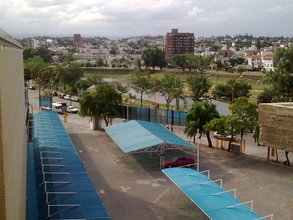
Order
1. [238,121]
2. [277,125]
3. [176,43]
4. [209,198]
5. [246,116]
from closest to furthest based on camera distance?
[209,198] < [277,125] < [238,121] < [246,116] < [176,43]

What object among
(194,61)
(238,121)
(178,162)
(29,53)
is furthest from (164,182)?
(29,53)

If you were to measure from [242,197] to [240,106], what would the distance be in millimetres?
8242

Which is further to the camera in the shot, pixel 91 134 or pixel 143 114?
pixel 143 114

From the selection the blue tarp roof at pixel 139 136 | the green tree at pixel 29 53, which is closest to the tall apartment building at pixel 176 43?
the green tree at pixel 29 53

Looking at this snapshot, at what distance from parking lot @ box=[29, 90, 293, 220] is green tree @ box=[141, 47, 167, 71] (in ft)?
246

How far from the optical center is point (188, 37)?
14938 cm

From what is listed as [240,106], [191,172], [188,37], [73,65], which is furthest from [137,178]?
[188,37]

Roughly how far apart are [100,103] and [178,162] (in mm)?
11236

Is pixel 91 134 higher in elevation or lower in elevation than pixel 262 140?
lower

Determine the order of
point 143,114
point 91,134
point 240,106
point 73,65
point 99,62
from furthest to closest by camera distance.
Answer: point 99,62, point 73,65, point 143,114, point 91,134, point 240,106

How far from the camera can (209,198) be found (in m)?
14.9

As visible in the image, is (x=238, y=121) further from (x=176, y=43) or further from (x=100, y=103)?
(x=176, y=43)

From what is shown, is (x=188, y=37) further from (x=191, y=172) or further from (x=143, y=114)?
(x=191, y=172)

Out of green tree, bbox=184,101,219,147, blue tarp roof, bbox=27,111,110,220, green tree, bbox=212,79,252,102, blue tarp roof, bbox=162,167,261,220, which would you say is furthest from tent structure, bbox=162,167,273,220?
green tree, bbox=212,79,252,102
